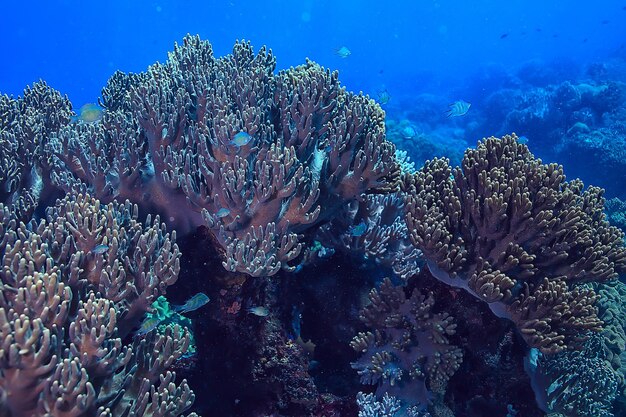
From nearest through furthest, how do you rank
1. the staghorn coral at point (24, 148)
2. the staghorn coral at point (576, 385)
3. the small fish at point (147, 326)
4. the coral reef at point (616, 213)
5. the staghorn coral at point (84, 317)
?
the staghorn coral at point (84, 317), the small fish at point (147, 326), the staghorn coral at point (576, 385), the staghorn coral at point (24, 148), the coral reef at point (616, 213)

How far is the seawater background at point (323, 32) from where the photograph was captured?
89812 millimetres

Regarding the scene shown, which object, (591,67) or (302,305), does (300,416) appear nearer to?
(302,305)

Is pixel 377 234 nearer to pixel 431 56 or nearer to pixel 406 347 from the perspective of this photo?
pixel 406 347

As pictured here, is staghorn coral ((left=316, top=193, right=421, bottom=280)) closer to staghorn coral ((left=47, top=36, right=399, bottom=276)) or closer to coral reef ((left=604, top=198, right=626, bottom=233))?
staghorn coral ((left=47, top=36, right=399, bottom=276))

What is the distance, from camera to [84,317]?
8.82 ft

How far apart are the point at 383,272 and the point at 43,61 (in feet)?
581

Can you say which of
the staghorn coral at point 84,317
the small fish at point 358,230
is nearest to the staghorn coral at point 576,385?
the small fish at point 358,230

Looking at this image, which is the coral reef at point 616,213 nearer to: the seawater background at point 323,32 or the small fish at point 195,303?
the small fish at point 195,303

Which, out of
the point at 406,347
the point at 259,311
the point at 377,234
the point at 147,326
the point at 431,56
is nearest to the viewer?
the point at 147,326

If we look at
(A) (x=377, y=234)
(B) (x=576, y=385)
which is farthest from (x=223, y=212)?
(B) (x=576, y=385)

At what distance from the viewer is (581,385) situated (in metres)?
4.34

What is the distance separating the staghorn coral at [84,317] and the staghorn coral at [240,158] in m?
0.52

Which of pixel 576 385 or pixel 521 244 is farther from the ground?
pixel 521 244

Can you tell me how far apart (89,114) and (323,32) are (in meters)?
149
